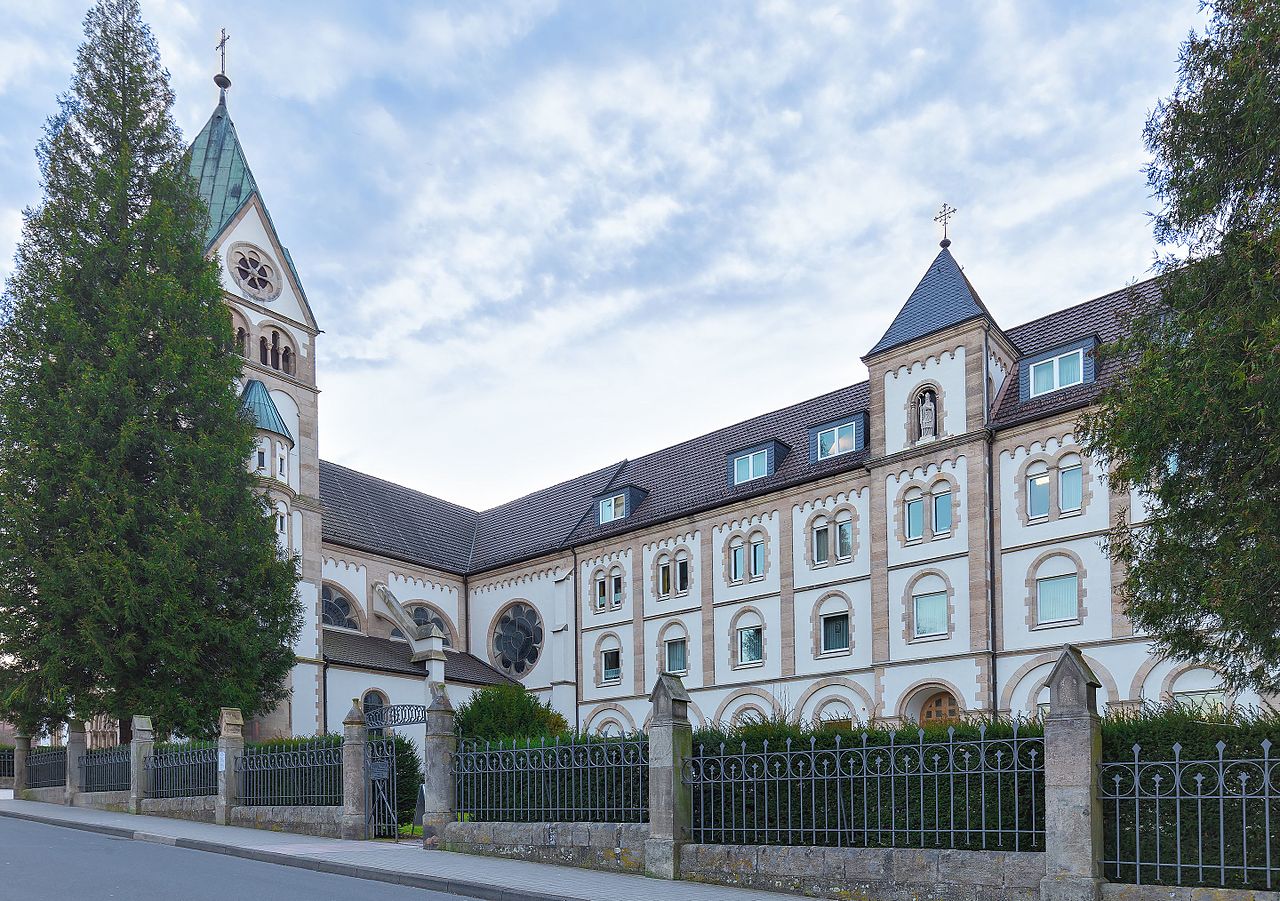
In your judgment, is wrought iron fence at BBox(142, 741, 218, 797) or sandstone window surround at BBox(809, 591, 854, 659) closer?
wrought iron fence at BBox(142, 741, 218, 797)

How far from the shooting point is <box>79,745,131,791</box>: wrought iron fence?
2503 centimetres

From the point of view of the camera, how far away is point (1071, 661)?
10.5 m

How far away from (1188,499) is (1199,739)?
3767mm

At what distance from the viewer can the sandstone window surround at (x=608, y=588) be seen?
41156mm

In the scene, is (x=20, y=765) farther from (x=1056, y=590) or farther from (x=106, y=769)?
(x=1056, y=590)

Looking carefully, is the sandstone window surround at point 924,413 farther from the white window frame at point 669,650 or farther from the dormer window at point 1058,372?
the white window frame at point 669,650

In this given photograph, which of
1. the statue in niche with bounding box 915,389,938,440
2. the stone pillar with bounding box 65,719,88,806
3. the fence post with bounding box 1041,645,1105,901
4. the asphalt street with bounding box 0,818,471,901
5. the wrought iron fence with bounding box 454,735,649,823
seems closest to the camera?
the fence post with bounding box 1041,645,1105,901

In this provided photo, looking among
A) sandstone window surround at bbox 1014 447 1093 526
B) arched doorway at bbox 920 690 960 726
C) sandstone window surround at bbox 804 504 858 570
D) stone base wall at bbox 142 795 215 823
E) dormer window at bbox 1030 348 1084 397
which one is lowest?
stone base wall at bbox 142 795 215 823

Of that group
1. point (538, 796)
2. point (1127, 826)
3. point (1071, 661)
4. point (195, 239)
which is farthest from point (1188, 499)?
point (195, 239)

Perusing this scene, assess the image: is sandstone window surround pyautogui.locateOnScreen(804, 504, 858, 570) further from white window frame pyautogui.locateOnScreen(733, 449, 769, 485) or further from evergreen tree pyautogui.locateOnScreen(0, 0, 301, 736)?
evergreen tree pyautogui.locateOnScreen(0, 0, 301, 736)

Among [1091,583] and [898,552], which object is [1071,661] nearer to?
[1091,583]

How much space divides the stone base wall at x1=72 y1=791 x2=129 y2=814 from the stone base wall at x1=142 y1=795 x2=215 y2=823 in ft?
3.24

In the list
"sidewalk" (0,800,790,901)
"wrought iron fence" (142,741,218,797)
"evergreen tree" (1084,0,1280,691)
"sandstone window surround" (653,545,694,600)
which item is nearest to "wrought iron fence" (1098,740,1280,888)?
"evergreen tree" (1084,0,1280,691)

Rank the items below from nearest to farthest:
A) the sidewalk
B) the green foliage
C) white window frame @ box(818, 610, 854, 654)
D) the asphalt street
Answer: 1. the asphalt street
2. the sidewalk
3. the green foliage
4. white window frame @ box(818, 610, 854, 654)
